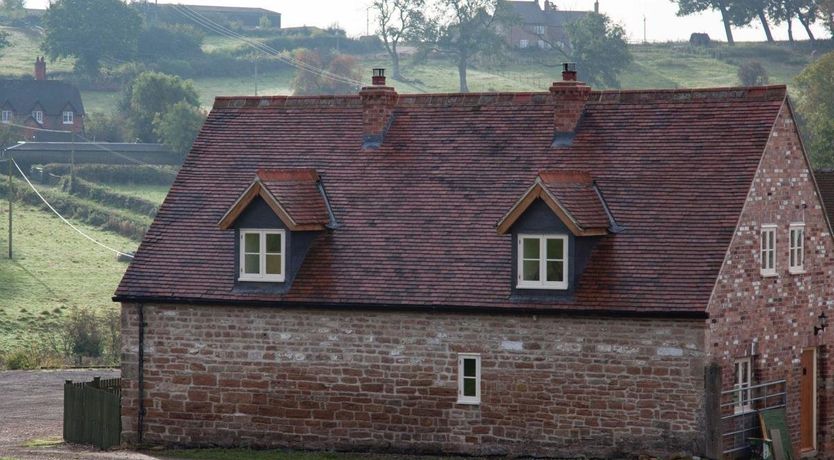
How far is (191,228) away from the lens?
109 feet

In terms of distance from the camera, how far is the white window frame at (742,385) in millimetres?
29719

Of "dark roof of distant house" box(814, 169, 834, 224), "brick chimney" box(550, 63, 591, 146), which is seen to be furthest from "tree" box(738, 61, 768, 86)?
"brick chimney" box(550, 63, 591, 146)

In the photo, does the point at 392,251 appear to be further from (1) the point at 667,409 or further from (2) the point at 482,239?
(1) the point at 667,409

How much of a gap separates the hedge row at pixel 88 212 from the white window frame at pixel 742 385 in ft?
186

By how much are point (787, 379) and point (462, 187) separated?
735cm

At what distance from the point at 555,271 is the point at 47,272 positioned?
4868cm

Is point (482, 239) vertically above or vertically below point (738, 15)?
below

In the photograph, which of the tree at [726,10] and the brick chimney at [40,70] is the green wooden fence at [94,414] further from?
the tree at [726,10]

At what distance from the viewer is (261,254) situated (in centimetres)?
3169

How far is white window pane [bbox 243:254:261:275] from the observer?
31.7 metres

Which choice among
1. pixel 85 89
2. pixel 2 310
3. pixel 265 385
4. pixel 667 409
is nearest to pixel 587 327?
pixel 667 409

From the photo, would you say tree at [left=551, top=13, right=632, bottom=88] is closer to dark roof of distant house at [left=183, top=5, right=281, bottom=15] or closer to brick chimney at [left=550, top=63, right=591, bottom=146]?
dark roof of distant house at [left=183, top=5, right=281, bottom=15]

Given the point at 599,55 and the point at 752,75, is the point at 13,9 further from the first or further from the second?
the point at 752,75

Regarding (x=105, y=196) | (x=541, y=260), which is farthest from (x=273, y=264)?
(x=105, y=196)
